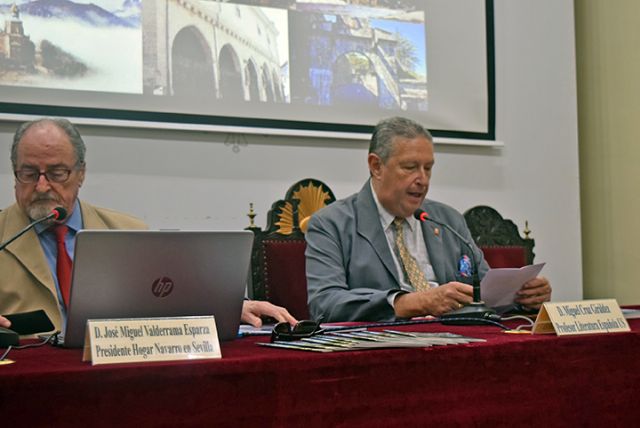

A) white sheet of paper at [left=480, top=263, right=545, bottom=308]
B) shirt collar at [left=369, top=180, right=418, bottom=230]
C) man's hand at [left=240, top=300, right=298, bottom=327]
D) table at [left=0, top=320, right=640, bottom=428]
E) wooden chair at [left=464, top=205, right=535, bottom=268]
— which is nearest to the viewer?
table at [left=0, top=320, right=640, bottom=428]

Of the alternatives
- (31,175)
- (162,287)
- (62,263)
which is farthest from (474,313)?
(31,175)

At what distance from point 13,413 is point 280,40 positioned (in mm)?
2630

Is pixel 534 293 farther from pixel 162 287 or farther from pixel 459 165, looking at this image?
pixel 459 165

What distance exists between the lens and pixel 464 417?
144cm

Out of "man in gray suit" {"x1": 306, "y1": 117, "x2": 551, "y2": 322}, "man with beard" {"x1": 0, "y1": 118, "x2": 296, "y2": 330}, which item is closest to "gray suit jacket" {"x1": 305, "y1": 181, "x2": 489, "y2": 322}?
"man in gray suit" {"x1": 306, "y1": 117, "x2": 551, "y2": 322}

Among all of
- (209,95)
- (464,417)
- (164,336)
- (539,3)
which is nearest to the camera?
(164,336)

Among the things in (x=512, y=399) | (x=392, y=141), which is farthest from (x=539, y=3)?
(x=512, y=399)

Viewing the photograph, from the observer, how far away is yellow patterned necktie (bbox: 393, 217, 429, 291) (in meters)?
2.75

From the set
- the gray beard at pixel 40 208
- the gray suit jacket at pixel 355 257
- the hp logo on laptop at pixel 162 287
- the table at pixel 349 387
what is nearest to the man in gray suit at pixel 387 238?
the gray suit jacket at pixel 355 257

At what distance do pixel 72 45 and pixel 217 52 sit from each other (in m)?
0.58

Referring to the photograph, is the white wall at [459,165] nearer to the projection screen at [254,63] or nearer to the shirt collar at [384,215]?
the projection screen at [254,63]

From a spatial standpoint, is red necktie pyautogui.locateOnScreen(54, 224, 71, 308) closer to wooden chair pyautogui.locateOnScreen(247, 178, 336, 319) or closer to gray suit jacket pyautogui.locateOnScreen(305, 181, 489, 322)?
gray suit jacket pyautogui.locateOnScreen(305, 181, 489, 322)

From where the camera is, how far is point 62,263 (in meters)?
2.31

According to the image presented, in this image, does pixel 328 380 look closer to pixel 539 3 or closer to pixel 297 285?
pixel 297 285
